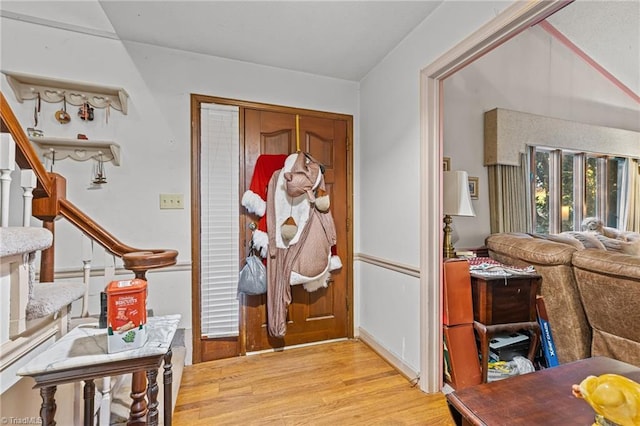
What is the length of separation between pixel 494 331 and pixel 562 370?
0.94 metres

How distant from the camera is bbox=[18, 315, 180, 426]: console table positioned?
0.80 metres

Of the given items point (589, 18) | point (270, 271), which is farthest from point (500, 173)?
point (270, 271)

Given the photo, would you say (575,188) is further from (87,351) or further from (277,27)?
(87,351)

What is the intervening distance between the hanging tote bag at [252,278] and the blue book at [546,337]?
2.01m

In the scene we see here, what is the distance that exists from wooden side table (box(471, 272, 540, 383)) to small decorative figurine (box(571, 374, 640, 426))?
1341mm

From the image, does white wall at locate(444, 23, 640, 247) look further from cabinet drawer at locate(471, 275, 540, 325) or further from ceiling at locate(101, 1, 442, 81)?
ceiling at locate(101, 1, 442, 81)

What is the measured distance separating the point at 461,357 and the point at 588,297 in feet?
2.83

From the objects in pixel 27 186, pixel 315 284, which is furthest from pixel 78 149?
pixel 315 284

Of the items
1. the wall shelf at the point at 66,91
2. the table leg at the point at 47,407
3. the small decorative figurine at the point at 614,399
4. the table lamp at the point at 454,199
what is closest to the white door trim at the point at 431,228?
the table lamp at the point at 454,199

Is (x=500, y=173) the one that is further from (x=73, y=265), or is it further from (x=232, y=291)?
(x=73, y=265)

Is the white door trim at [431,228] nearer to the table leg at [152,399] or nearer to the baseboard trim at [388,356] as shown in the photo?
the baseboard trim at [388,356]

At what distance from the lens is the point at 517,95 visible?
2.88 m

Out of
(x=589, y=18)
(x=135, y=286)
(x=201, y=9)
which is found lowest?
(x=135, y=286)

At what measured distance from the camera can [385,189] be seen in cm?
240
